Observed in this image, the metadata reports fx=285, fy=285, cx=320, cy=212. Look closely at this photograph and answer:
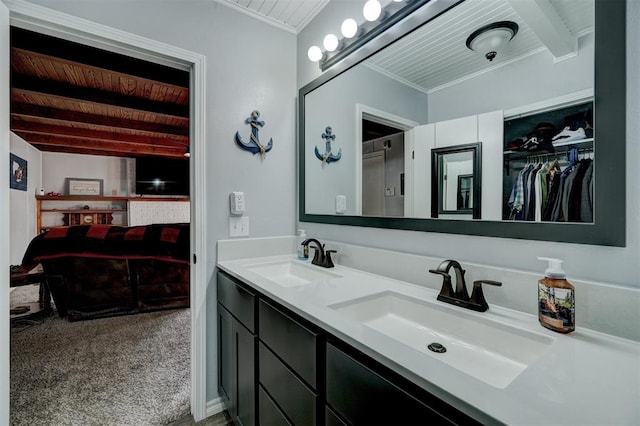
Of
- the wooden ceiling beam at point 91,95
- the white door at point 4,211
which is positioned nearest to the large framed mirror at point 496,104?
the white door at point 4,211

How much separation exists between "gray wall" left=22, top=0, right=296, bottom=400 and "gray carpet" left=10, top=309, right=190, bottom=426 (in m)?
0.46

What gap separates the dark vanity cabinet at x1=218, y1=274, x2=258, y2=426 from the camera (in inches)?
50.6

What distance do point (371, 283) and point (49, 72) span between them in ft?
11.2

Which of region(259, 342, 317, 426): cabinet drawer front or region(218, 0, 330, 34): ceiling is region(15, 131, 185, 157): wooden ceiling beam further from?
region(259, 342, 317, 426): cabinet drawer front

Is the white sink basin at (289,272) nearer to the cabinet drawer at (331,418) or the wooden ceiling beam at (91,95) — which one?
the cabinet drawer at (331,418)

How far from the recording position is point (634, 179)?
28.6 inches

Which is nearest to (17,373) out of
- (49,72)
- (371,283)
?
(49,72)

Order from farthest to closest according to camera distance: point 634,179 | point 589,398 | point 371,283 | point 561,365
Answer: point 371,283 < point 634,179 < point 561,365 < point 589,398

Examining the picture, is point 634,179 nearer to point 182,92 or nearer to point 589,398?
point 589,398

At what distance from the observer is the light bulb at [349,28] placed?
147 cm

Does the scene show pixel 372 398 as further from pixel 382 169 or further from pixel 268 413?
pixel 382 169

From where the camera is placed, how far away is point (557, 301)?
77 centimetres

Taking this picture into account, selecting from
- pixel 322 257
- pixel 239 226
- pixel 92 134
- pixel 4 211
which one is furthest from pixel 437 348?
pixel 92 134

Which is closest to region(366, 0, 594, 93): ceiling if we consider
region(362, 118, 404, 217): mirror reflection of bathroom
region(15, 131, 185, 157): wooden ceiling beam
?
region(362, 118, 404, 217): mirror reflection of bathroom
